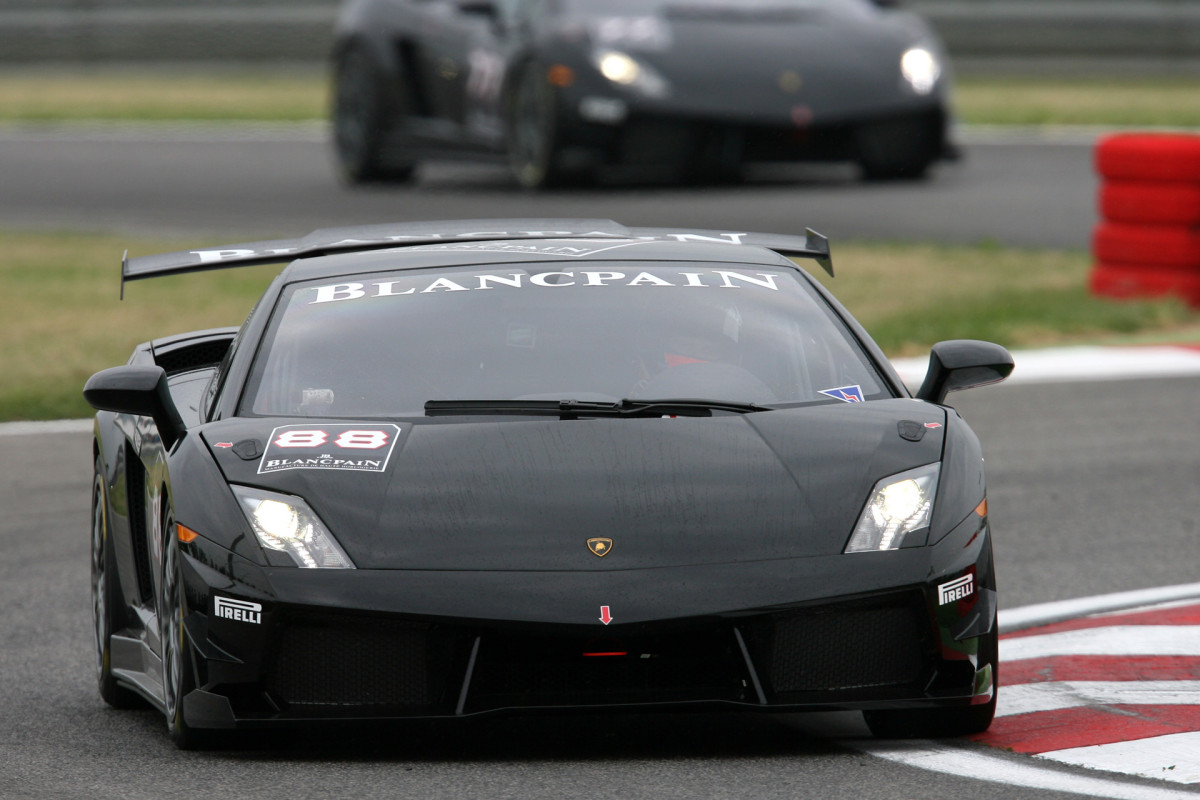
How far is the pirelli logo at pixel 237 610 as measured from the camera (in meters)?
4.70

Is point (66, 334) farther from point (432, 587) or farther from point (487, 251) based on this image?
point (432, 587)

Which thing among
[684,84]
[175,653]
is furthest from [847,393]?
[684,84]

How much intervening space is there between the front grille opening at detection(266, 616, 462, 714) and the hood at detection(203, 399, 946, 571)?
136 mm

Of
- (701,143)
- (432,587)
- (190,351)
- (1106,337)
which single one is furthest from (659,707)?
(701,143)

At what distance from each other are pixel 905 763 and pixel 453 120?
13.5 m

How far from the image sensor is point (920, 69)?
1683cm

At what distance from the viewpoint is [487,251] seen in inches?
237

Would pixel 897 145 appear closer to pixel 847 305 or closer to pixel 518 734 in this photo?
pixel 847 305

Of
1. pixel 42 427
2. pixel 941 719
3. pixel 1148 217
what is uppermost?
pixel 941 719

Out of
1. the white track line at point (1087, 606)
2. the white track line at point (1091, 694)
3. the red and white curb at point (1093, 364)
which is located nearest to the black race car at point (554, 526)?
the white track line at point (1091, 694)

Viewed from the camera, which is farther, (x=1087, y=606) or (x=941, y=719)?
(x=1087, y=606)

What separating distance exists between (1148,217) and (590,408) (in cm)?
873

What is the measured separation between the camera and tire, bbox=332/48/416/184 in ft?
60.6

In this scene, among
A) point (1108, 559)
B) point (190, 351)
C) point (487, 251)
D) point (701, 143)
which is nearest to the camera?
point (487, 251)
